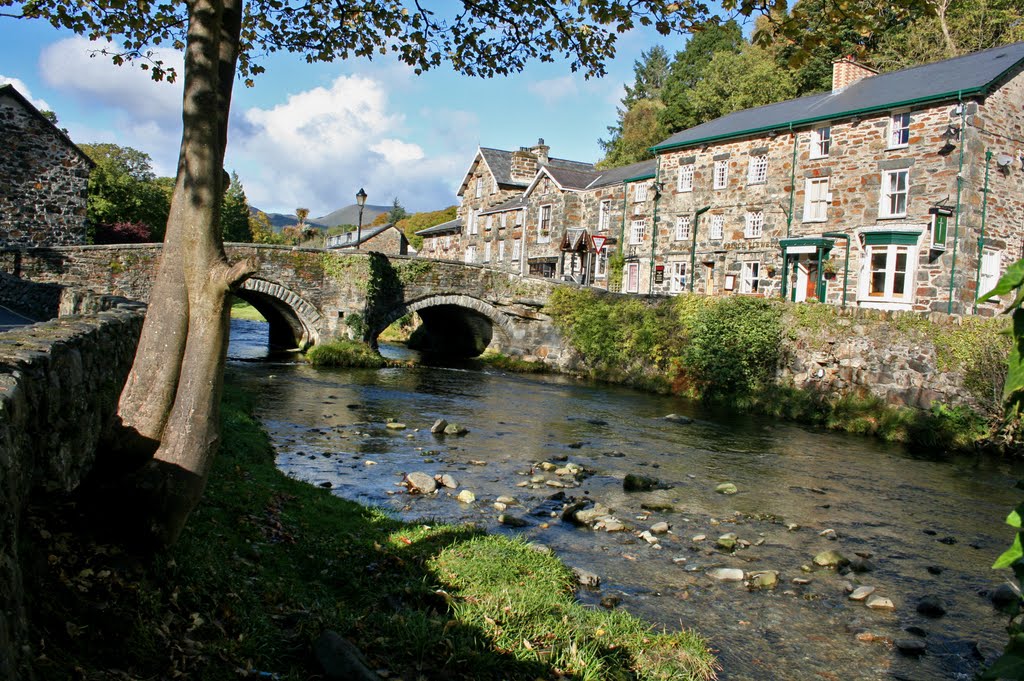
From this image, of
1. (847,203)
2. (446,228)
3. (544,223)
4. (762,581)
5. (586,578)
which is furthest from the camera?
(446,228)

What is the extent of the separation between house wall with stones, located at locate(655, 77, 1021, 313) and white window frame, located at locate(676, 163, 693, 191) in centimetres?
15

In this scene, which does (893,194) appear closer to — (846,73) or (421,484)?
(846,73)

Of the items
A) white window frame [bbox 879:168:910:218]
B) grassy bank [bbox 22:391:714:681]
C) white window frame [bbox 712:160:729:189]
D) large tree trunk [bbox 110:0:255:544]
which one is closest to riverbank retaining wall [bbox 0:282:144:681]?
grassy bank [bbox 22:391:714:681]

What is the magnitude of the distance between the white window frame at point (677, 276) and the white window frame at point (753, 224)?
12.7ft

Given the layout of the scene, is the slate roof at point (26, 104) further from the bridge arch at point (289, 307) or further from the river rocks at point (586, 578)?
the river rocks at point (586, 578)

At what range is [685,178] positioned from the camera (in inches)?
1500

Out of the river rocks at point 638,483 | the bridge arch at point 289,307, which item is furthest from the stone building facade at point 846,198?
A: the river rocks at point 638,483

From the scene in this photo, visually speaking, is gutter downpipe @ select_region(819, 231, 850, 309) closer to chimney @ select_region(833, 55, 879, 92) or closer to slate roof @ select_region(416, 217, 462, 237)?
chimney @ select_region(833, 55, 879, 92)

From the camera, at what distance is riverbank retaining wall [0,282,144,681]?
3.27 metres

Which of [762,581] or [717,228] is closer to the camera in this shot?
[762,581]

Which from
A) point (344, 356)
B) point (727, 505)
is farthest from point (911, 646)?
point (344, 356)

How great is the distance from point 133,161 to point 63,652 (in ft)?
208

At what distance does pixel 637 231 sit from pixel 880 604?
33.9 m

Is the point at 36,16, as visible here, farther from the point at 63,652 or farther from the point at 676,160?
the point at 676,160
